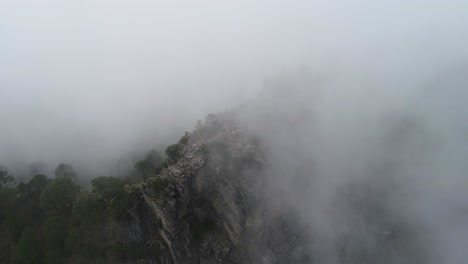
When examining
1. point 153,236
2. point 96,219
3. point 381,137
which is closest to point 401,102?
point 381,137

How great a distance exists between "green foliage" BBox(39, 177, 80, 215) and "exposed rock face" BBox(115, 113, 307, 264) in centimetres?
2280

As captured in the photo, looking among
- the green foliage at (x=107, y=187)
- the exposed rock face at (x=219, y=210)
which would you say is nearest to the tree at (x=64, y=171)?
the green foliage at (x=107, y=187)

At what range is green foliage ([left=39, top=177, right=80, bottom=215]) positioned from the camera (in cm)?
6147

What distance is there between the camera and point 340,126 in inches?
2331

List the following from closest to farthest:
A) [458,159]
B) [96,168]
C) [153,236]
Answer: [153,236]
[458,159]
[96,168]

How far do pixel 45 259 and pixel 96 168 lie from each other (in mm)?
40457

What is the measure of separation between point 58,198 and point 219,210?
36101 mm

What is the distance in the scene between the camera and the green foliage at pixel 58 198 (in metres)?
61.5

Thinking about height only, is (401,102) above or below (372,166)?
above

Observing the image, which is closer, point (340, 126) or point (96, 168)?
point (340, 126)

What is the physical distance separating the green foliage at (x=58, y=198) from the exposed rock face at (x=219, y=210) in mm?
22797

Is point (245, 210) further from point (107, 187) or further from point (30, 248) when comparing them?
point (30, 248)

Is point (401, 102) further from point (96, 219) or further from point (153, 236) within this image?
point (96, 219)

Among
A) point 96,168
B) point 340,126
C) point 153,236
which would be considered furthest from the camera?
point 96,168
